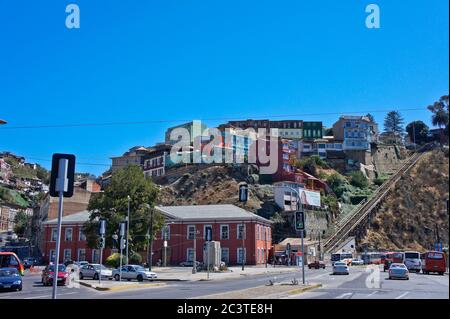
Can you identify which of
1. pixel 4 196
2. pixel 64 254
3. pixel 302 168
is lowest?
pixel 64 254

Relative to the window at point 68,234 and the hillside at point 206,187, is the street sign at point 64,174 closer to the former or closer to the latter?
the window at point 68,234

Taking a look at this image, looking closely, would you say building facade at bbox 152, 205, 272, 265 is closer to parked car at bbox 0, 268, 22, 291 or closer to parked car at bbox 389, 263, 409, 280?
parked car at bbox 389, 263, 409, 280

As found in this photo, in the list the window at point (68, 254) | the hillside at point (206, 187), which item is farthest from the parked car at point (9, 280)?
the hillside at point (206, 187)

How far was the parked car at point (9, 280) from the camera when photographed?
84.9ft

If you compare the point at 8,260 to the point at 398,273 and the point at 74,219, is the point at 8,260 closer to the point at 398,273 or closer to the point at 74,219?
the point at 398,273

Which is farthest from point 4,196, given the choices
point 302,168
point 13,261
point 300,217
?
point 300,217

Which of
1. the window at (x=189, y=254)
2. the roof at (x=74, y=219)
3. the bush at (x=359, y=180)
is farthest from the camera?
the bush at (x=359, y=180)

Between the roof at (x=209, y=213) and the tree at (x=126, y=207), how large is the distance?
14.6 m

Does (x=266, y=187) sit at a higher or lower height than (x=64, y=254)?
higher

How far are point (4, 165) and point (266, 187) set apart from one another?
249 feet

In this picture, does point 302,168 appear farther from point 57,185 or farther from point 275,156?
point 57,185

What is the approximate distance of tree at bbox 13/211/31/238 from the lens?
112488 millimetres
